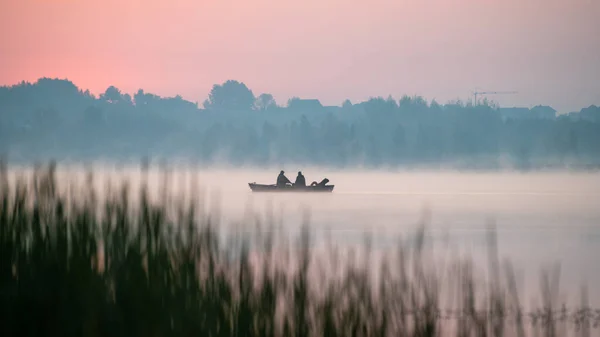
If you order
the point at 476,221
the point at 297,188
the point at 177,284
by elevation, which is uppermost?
the point at 297,188

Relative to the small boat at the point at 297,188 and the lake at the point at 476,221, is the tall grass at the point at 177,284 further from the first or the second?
the small boat at the point at 297,188

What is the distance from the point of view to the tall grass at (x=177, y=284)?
10.6 ft

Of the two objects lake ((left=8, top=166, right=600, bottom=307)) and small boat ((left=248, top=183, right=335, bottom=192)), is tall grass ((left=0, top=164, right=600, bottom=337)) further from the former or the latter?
small boat ((left=248, top=183, right=335, bottom=192))

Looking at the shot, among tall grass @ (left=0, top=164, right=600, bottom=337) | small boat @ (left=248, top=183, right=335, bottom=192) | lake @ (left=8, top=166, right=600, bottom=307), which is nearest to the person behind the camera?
tall grass @ (left=0, top=164, right=600, bottom=337)

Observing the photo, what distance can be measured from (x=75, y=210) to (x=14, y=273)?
1.25ft

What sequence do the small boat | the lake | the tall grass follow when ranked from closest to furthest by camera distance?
the tall grass
the lake
the small boat

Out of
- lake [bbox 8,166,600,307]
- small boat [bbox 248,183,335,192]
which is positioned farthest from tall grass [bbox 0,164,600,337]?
small boat [bbox 248,183,335,192]

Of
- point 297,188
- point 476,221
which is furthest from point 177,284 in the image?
point 297,188

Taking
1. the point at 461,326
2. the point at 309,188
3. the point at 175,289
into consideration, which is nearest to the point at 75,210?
the point at 175,289

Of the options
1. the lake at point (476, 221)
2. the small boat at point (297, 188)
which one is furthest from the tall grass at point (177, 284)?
the small boat at point (297, 188)

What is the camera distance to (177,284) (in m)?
3.44

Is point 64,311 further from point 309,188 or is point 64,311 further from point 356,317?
point 309,188

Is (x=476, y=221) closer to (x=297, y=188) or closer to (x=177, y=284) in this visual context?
(x=297, y=188)

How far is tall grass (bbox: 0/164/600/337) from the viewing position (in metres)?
3.22
